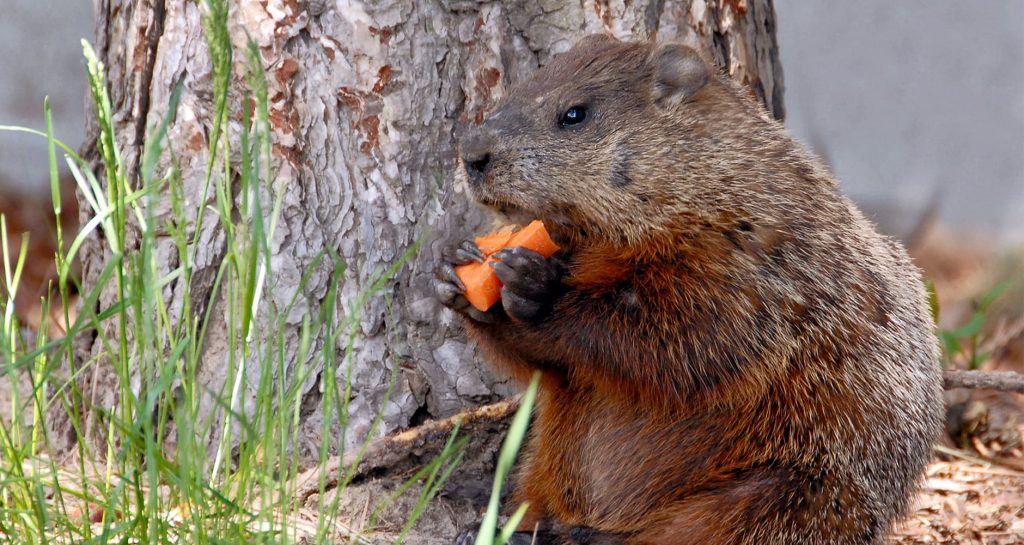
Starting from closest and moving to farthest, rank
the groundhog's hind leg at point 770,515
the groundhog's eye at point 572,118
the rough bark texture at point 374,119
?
the groundhog's hind leg at point 770,515
the groundhog's eye at point 572,118
the rough bark texture at point 374,119

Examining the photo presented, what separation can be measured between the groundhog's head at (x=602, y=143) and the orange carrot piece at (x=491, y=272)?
2.0 inches

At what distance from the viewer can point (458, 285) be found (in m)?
3.53

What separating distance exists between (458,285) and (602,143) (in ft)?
2.15

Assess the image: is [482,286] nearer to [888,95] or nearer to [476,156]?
[476,156]

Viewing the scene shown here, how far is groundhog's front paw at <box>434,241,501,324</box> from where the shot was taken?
11.6ft

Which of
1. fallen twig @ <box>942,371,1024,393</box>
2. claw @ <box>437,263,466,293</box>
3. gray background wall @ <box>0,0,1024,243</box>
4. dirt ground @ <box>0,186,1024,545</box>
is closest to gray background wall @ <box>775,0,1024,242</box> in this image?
gray background wall @ <box>0,0,1024,243</box>

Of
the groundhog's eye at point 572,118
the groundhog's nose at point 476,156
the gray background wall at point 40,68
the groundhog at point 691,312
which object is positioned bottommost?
the groundhog at point 691,312

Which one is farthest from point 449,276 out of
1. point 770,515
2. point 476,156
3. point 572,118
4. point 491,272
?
point 770,515

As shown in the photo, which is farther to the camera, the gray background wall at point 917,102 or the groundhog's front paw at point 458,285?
the gray background wall at point 917,102

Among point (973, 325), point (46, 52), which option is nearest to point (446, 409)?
point (973, 325)

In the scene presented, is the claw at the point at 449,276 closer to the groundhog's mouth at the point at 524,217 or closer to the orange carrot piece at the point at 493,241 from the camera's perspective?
the orange carrot piece at the point at 493,241

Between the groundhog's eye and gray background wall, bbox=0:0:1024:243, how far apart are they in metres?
3.75

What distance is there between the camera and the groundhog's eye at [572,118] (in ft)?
11.3

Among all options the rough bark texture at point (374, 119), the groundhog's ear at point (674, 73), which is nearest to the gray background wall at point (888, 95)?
Result: the rough bark texture at point (374, 119)
